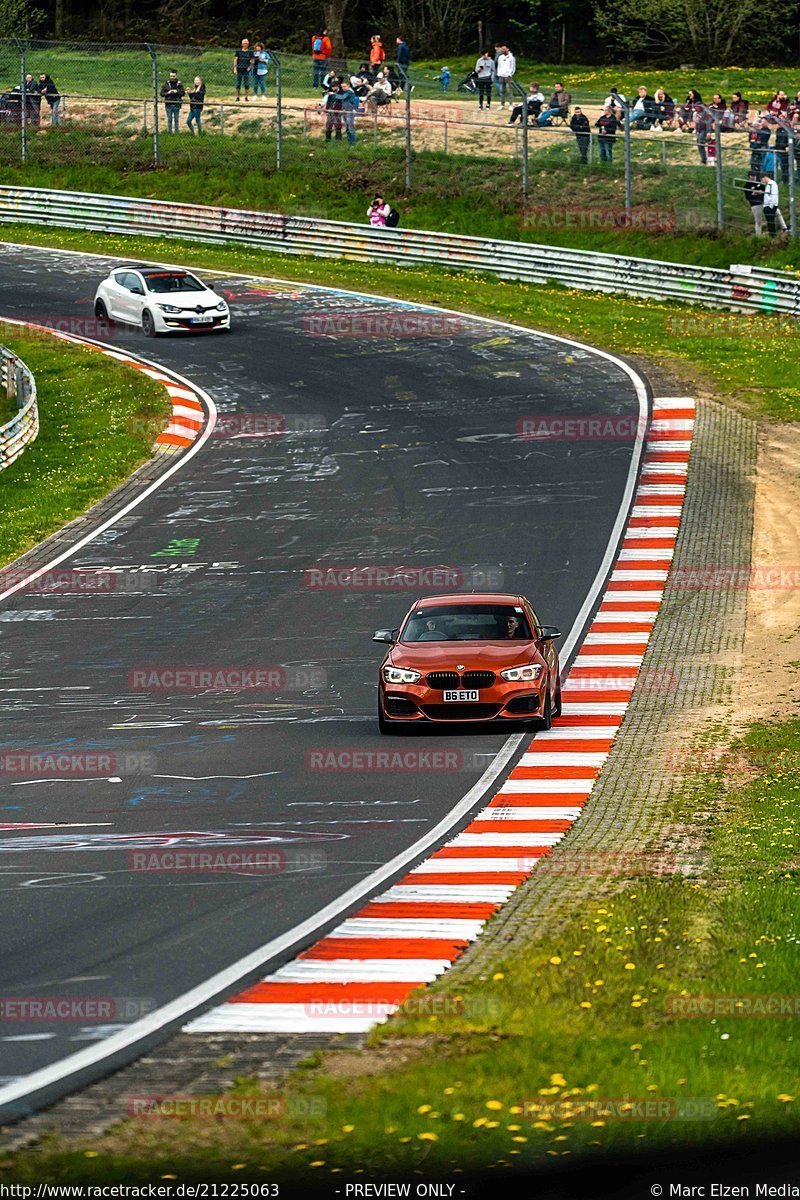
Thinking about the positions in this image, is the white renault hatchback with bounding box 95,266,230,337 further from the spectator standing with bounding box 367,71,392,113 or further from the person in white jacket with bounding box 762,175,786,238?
the person in white jacket with bounding box 762,175,786,238

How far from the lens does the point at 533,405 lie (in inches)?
1495

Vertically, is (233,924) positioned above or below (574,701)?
above

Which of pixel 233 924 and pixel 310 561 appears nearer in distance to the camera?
pixel 233 924

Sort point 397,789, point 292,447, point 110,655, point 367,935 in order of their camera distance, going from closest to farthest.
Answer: point 367,935 < point 397,789 < point 110,655 < point 292,447

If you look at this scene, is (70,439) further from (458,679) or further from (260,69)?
(260,69)

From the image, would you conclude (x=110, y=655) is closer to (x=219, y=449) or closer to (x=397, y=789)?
(x=397, y=789)

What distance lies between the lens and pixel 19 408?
40125mm

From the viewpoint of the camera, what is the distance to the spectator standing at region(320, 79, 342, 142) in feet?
188

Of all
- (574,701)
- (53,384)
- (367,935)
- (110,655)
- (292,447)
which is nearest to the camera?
(367,935)

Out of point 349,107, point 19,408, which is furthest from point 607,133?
point 19,408

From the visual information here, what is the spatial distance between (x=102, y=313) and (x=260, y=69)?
14399 millimetres

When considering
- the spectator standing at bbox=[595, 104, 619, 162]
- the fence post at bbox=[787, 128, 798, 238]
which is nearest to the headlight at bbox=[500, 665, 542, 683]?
the fence post at bbox=[787, 128, 798, 238]

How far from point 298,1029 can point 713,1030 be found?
216 centimetres

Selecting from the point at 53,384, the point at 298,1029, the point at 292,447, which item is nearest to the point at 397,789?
the point at 298,1029
